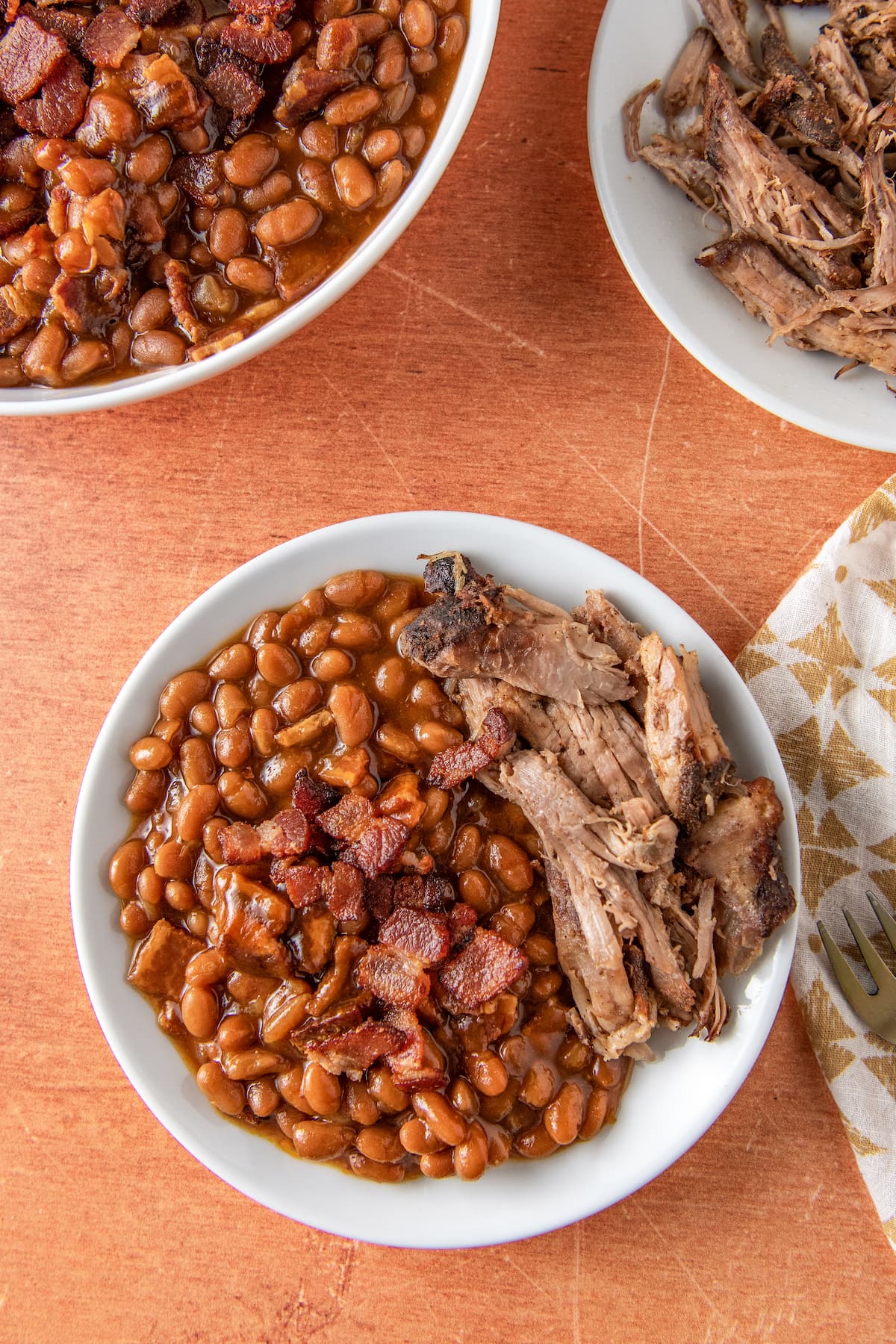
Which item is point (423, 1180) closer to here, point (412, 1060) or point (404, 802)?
point (412, 1060)

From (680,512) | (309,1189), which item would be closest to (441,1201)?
(309,1189)

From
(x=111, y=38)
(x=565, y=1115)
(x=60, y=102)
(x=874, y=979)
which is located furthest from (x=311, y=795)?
(x=111, y=38)

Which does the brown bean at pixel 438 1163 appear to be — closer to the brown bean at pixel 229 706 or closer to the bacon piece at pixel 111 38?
the brown bean at pixel 229 706

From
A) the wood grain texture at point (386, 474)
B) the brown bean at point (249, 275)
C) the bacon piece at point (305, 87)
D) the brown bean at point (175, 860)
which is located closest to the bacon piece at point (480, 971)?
the brown bean at point (175, 860)

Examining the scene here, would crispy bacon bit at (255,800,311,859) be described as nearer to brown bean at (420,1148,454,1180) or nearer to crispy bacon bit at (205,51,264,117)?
crispy bacon bit at (205,51,264,117)

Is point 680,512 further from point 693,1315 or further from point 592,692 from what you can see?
point 693,1315
